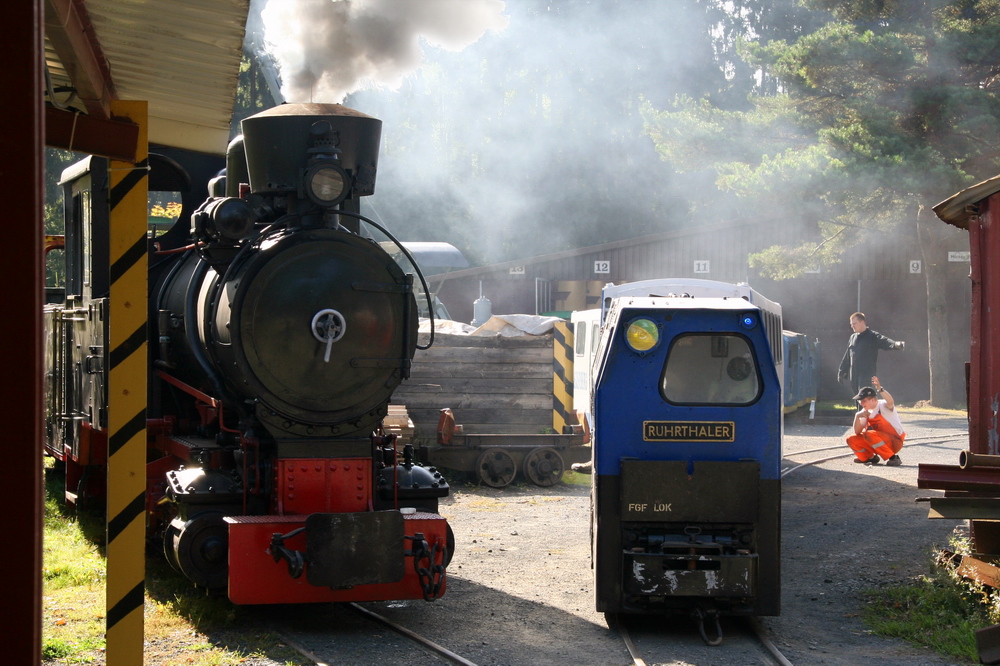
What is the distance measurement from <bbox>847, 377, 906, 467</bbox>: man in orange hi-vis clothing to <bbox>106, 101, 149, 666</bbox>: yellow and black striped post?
11.3 m

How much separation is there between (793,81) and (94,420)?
55.8 ft

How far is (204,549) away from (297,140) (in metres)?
2.35

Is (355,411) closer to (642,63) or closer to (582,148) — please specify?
(582,148)

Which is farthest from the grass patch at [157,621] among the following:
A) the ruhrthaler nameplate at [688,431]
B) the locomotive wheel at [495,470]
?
the locomotive wheel at [495,470]

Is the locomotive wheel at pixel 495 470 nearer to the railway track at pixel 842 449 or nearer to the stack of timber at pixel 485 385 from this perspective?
the stack of timber at pixel 485 385

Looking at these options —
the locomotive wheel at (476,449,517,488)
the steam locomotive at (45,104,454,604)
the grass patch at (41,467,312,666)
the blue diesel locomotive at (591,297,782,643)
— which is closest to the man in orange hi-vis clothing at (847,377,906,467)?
the locomotive wheel at (476,449,517,488)

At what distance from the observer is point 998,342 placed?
7.23 metres

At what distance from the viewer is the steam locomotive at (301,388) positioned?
18.1 feet

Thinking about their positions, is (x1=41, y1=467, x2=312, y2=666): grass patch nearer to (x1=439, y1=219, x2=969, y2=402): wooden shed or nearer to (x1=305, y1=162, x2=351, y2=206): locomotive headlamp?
(x1=305, y1=162, x2=351, y2=206): locomotive headlamp

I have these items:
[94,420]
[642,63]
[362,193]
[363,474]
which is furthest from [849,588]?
[642,63]

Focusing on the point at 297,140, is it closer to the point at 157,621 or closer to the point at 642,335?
the point at 642,335

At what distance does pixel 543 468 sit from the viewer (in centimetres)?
1149

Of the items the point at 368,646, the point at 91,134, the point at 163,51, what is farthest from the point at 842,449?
the point at 91,134

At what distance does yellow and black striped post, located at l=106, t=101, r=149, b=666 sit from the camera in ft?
12.1
